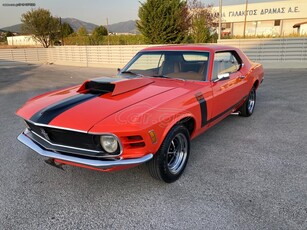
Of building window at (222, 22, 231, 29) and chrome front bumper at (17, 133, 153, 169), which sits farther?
building window at (222, 22, 231, 29)

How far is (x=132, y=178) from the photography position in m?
3.10

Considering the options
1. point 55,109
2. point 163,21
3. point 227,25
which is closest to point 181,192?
point 55,109

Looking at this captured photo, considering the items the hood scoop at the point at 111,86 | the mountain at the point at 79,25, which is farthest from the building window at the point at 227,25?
the hood scoop at the point at 111,86

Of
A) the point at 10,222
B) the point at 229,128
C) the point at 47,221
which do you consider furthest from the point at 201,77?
the point at 10,222

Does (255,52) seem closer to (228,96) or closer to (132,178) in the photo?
(228,96)

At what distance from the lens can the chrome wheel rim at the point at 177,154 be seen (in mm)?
3015

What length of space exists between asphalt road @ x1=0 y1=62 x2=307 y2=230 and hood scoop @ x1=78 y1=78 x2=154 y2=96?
1.04 meters

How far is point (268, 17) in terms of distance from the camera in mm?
44875

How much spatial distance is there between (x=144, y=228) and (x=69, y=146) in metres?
1.08

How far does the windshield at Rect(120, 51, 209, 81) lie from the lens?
3.73 m

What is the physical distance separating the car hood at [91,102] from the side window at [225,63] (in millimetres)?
674

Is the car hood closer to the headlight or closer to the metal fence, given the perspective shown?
the headlight

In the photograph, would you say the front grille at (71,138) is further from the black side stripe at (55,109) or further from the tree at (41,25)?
the tree at (41,25)

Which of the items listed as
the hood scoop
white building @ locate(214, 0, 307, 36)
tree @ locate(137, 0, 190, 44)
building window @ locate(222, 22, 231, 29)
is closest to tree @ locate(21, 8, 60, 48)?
tree @ locate(137, 0, 190, 44)
